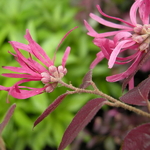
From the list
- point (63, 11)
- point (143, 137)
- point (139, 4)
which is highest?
point (139, 4)

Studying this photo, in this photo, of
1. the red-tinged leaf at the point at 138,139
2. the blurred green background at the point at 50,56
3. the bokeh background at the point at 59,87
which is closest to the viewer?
the red-tinged leaf at the point at 138,139

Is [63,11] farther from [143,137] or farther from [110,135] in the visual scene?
[143,137]

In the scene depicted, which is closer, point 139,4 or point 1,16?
point 139,4

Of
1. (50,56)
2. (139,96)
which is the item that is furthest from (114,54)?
(50,56)

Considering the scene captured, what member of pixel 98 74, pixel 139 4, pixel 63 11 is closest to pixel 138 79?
pixel 98 74

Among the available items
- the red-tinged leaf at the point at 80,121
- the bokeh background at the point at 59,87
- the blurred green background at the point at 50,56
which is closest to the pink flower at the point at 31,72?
the red-tinged leaf at the point at 80,121

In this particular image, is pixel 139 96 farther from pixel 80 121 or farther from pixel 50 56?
pixel 50 56

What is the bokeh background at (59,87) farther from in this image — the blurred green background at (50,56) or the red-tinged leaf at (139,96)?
the red-tinged leaf at (139,96)
